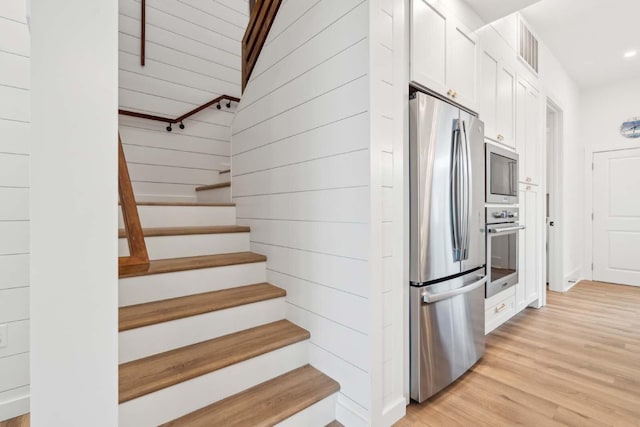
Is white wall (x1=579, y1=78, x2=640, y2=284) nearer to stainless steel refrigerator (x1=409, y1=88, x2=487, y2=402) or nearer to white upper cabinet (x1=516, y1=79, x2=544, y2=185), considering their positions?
white upper cabinet (x1=516, y1=79, x2=544, y2=185)

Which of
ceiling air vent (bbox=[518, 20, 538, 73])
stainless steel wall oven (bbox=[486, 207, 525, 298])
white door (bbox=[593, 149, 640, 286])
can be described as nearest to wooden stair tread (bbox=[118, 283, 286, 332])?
stainless steel wall oven (bbox=[486, 207, 525, 298])

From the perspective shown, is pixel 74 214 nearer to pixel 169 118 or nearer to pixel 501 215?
pixel 169 118

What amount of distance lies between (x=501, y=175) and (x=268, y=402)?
2.47 metres

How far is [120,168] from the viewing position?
1037mm

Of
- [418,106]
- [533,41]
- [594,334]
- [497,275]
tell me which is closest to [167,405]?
[418,106]

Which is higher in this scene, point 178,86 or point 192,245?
point 178,86

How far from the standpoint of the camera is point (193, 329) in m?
1.58

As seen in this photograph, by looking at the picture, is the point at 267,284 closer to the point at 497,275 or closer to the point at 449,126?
the point at 449,126

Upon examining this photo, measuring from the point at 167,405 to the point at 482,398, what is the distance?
1.72 meters

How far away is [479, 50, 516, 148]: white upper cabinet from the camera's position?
2355mm

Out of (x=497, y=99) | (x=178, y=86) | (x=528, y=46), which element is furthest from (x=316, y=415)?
(x=528, y=46)

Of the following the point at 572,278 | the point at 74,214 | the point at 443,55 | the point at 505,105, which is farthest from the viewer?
the point at 572,278

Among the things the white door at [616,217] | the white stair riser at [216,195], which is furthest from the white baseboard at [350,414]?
the white door at [616,217]

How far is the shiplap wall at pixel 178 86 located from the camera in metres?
2.81
